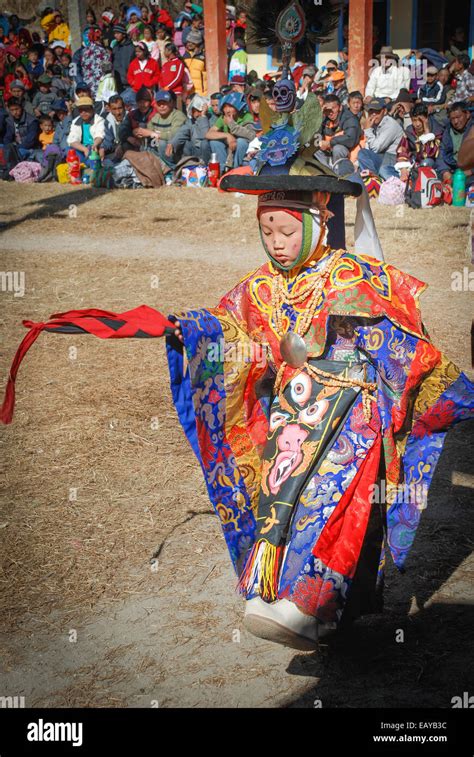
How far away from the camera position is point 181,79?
15.5m

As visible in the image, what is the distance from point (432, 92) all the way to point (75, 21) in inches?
336

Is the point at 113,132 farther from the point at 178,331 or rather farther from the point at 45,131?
the point at 178,331

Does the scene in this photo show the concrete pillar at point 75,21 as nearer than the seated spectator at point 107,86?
No

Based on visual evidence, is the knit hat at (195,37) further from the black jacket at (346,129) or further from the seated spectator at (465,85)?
the seated spectator at (465,85)

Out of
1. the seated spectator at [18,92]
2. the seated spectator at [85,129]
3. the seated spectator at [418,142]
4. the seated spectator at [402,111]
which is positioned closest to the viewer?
the seated spectator at [418,142]

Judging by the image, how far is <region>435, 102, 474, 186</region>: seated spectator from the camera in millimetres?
11602

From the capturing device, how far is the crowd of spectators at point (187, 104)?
1209 cm

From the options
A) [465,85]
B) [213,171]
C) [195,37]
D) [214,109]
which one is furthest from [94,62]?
[465,85]

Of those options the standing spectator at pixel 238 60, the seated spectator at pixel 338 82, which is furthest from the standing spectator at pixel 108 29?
the seated spectator at pixel 338 82

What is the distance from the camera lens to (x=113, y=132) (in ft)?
47.6

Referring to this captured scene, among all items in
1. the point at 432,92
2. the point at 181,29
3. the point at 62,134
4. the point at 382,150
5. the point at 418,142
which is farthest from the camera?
the point at 181,29

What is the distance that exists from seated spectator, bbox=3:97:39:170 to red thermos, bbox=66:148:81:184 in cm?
116

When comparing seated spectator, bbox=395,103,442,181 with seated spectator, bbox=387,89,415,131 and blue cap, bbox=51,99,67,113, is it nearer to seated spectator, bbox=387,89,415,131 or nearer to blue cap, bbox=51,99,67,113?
seated spectator, bbox=387,89,415,131

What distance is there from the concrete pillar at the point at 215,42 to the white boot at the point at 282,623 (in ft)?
47.2
